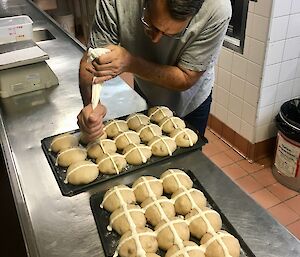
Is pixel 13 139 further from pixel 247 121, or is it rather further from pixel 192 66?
pixel 247 121

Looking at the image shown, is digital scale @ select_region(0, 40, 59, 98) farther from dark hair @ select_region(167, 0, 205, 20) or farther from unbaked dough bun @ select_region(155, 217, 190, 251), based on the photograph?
unbaked dough bun @ select_region(155, 217, 190, 251)

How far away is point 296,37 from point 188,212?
1435 millimetres

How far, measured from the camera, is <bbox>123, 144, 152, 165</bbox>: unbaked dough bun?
3.40 feet

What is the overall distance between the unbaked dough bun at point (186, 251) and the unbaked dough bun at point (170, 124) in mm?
428

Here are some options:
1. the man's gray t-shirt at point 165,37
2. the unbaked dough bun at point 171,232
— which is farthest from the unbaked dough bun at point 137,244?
the man's gray t-shirt at point 165,37

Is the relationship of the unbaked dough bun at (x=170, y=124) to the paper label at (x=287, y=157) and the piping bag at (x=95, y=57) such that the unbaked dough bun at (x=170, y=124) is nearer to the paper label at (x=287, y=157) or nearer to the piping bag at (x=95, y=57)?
the piping bag at (x=95, y=57)

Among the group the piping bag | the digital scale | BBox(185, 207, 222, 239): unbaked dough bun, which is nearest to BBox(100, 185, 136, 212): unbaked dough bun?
BBox(185, 207, 222, 239): unbaked dough bun

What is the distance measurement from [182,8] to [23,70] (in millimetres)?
795

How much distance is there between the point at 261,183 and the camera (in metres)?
2.11

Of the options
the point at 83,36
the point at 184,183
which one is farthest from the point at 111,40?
the point at 83,36

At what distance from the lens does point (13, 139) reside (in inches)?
46.5

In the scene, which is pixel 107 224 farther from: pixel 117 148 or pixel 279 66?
pixel 279 66

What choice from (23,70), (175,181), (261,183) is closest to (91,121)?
(175,181)

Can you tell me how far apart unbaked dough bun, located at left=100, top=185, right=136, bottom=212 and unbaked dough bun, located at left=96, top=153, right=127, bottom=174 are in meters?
0.08
